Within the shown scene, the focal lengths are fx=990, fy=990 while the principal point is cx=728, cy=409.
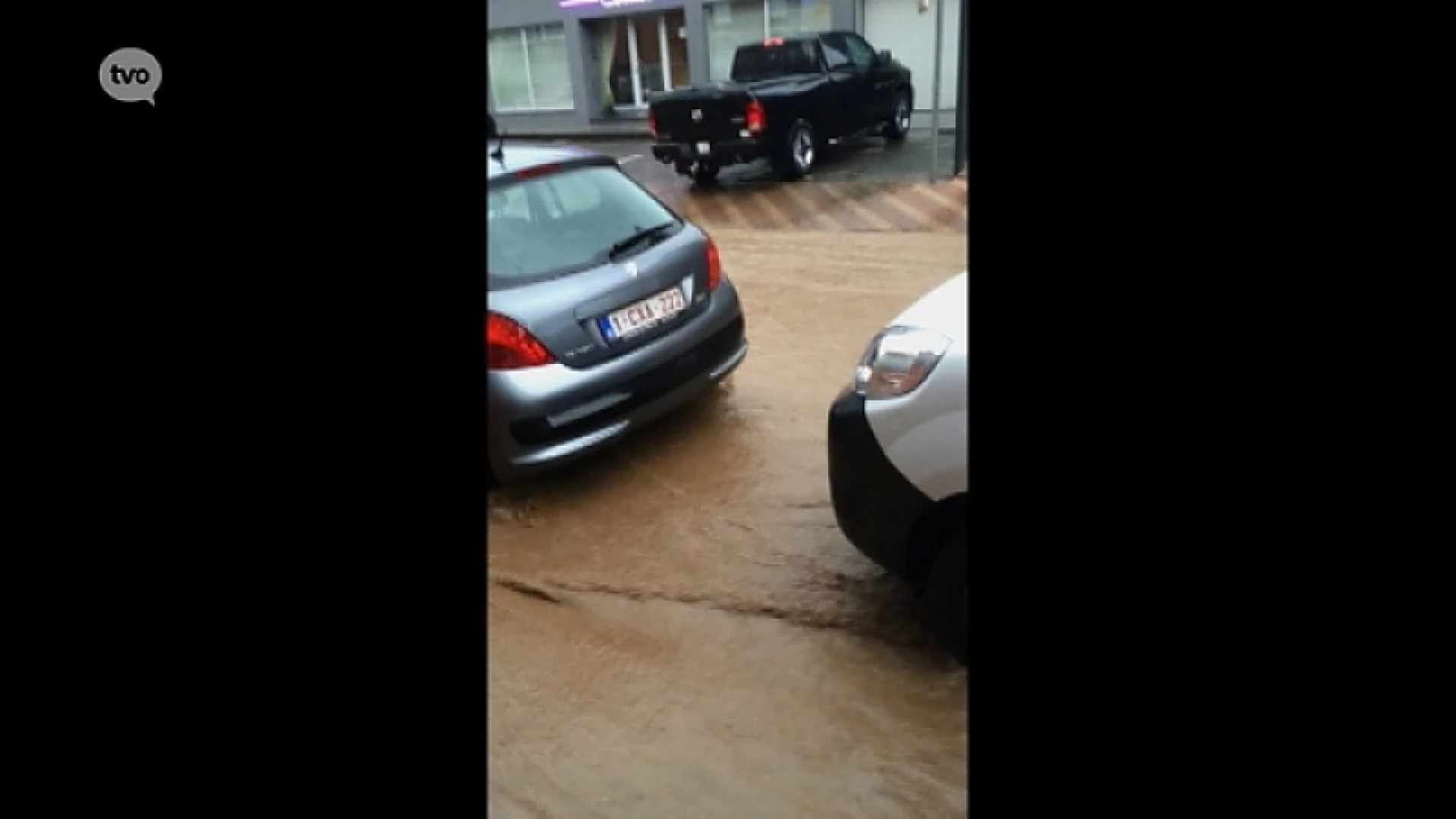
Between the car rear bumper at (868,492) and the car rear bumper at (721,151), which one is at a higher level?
the car rear bumper at (721,151)

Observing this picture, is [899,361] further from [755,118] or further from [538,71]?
[538,71]

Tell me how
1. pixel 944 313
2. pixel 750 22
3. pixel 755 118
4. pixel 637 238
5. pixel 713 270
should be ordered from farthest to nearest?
pixel 750 22 → pixel 755 118 → pixel 713 270 → pixel 637 238 → pixel 944 313

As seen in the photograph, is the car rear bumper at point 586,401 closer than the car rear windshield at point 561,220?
Yes

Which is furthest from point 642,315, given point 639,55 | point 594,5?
point 594,5

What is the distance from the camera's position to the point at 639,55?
1655 cm

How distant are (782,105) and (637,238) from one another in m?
6.48

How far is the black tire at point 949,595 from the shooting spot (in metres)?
2.25

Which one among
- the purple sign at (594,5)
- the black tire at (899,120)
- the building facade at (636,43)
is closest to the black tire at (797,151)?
the black tire at (899,120)

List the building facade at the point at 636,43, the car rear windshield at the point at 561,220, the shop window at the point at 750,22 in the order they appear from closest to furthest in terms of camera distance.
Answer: the car rear windshield at the point at 561,220 → the building facade at the point at 636,43 → the shop window at the point at 750,22

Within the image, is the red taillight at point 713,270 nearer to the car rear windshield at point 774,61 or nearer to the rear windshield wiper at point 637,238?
the rear windshield wiper at point 637,238

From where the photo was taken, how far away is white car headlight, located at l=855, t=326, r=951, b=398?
237 cm
